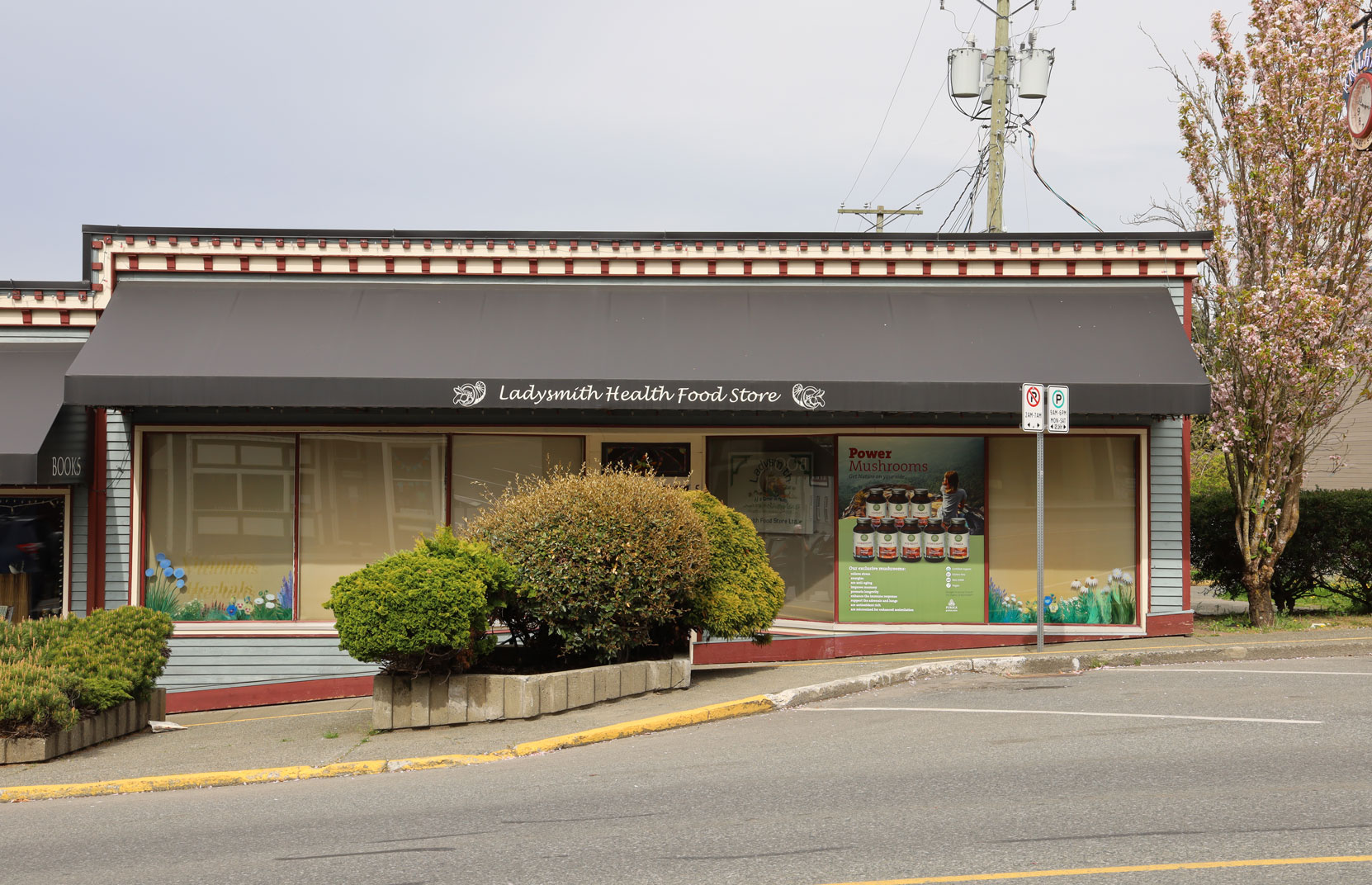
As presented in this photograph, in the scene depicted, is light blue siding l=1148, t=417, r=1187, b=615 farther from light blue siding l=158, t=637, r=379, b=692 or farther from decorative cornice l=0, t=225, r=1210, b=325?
light blue siding l=158, t=637, r=379, b=692

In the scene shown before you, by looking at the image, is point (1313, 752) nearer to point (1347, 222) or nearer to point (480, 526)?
point (480, 526)

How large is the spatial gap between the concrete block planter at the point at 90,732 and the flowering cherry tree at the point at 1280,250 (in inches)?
525

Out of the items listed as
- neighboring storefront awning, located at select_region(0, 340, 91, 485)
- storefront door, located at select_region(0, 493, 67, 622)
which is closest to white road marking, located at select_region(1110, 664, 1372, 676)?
neighboring storefront awning, located at select_region(0, 340, 91, 485)

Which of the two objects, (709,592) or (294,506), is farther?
(294,506)

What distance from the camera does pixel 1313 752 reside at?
7.71m

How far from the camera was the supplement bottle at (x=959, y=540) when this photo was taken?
1431 cm

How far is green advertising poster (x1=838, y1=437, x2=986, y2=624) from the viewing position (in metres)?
14.3

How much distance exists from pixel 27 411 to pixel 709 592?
29.4ft

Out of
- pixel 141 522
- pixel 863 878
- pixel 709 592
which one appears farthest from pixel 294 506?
pixel 863 878

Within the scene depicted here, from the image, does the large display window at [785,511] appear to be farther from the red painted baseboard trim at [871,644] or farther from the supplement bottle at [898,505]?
the red painted baseboard trim at [871,644]

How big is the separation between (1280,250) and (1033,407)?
16.0 feet

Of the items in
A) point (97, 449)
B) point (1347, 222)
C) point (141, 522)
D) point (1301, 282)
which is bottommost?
point (141, 522)

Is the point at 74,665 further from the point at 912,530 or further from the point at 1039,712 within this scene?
the point at 912,530

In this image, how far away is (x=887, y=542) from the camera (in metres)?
14.4
